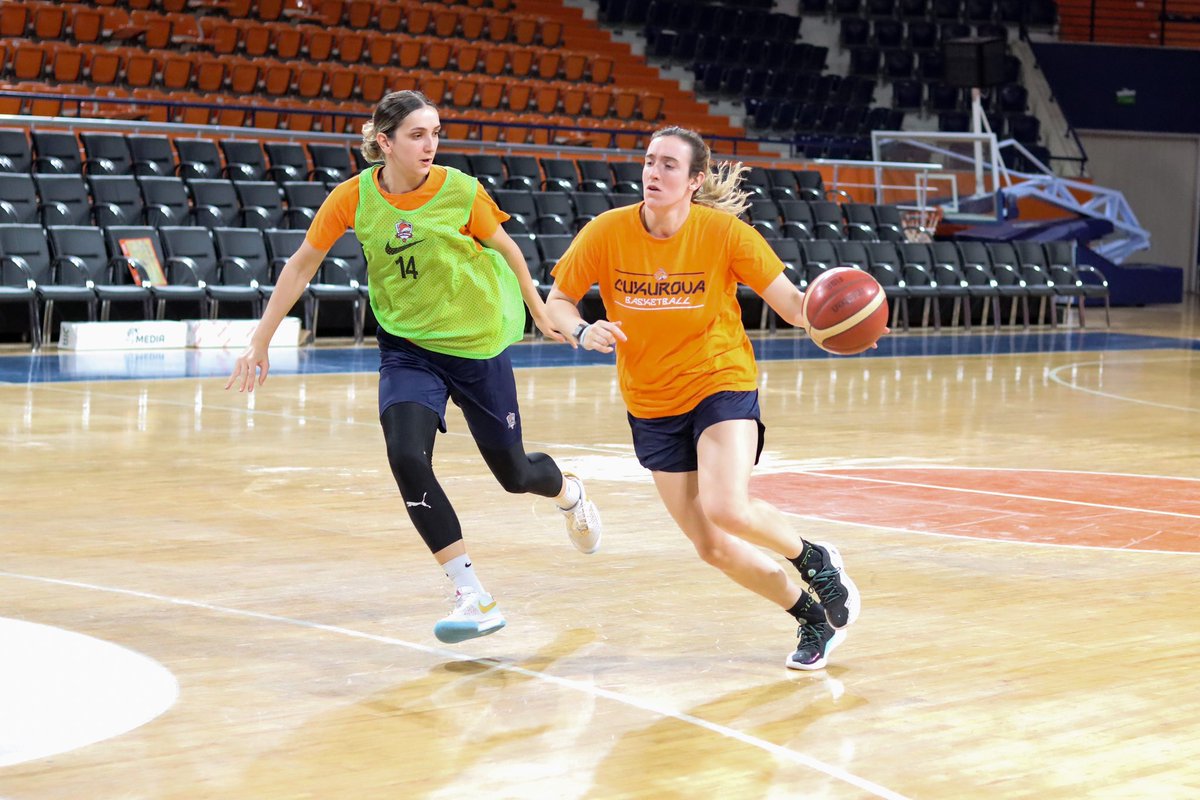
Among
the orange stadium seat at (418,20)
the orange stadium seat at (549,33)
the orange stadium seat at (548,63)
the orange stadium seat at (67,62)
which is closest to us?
the orange stadium seat at (67,62)

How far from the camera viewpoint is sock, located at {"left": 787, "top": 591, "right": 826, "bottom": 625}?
4523 mm

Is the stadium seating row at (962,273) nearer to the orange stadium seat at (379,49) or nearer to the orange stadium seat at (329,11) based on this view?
the orange stadium seat at (379,49)

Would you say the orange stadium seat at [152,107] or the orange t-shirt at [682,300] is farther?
the orange stadium seat at [152,107]

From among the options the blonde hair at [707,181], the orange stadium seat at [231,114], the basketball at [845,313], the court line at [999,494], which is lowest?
the court line at [999,494]

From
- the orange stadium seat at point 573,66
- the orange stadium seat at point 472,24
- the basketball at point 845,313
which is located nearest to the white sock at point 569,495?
the basketball at point 845,313

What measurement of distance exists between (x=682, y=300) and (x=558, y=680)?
3.76ft

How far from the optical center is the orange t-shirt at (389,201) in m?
4.71

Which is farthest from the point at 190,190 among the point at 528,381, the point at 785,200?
the point at 785,200

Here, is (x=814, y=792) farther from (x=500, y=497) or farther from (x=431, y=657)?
(x=500, y=497)

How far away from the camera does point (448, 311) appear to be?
15.7 feet

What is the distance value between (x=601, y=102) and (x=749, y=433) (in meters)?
18.8

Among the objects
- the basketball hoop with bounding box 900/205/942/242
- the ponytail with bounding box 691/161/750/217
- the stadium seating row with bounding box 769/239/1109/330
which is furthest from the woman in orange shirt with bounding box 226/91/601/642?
the basketball hoop with bounding box 900/205/942/242

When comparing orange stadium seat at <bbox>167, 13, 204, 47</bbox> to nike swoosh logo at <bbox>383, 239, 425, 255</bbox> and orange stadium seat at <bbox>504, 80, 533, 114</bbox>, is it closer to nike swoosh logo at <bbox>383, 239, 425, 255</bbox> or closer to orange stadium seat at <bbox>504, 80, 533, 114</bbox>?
orange stadium seat at <bbox>504, 80, 533, 114</bbox>

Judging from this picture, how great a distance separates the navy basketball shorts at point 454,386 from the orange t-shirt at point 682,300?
508 millimetres
